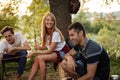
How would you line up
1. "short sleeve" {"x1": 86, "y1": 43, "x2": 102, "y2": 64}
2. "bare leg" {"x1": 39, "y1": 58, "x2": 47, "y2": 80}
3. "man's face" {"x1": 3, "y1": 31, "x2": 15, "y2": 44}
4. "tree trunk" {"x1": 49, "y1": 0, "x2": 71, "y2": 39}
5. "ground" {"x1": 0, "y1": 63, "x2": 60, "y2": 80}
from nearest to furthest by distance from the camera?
"short sleeve" {"x1": 86, "y1": 43, "x2": 102, "y2": 64}, "bare leg" {"x1": 39, "y1": 58, "x2": 47, "y2": 80}, "man's face" {"x1": 3, "y1": 31, "x2": 15, "y2": 44}, "ground" {"x1": 0, "y1": 63, "x2": 60, "y2": 80}, "tree trunk" {"x1": 49, "y1": 0, "x2": 71, "y2": 39}

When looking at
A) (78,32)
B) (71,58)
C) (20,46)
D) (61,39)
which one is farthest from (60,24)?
(78,32)

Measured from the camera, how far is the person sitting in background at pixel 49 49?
5.77 metres

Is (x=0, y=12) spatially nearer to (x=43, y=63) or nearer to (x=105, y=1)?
(x=105, y=1)

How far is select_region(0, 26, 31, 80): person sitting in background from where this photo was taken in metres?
6.54

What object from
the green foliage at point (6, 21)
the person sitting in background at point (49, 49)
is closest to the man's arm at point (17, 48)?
the person sitting in background at point (49, 49)

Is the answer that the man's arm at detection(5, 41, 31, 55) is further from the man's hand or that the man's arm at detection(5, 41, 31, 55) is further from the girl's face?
the girl's face

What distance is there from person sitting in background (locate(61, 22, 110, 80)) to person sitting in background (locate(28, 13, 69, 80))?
823 millimetres

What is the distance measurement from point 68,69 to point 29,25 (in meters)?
18.2

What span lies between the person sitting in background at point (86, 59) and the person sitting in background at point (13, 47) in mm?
1748

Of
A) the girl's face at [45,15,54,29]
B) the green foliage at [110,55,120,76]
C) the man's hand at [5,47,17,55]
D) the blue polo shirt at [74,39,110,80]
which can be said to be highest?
the girl's face at [45,15,54,29]

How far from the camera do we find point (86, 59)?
4668 mm

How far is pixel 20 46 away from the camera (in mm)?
6809

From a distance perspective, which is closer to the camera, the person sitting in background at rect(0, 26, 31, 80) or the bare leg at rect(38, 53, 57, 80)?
the bare leg at rect(38, 53, 57, 80)

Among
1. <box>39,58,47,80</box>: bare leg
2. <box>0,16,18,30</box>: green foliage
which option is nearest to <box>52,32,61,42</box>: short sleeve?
<box>39,58,47,80</box>: bare leg
